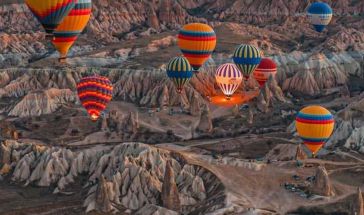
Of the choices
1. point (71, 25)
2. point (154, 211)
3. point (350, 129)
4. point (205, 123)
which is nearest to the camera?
point (154, 211)

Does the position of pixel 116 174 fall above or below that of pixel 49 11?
below

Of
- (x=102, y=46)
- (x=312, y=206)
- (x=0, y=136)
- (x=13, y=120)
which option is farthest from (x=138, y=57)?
(x=312, y=206)

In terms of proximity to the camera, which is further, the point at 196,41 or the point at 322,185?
the point at 196,41

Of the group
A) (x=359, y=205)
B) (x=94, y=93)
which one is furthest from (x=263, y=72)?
(x=359, y=205)

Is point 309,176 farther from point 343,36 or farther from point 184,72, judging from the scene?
point 343,36

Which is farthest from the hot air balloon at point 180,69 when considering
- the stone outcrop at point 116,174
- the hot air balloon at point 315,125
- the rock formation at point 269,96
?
the hot air balloon at point 315,125

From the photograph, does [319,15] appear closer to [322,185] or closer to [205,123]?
[205,123]

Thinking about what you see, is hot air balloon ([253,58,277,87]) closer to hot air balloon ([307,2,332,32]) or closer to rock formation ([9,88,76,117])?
hot air balloon ([307,2,332,32])
